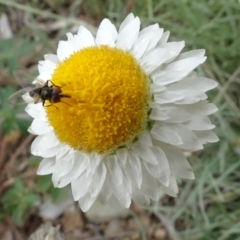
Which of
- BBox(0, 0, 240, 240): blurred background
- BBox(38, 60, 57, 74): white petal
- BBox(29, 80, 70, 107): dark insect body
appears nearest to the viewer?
BBox(29, 80, 70, 107): dark insect body

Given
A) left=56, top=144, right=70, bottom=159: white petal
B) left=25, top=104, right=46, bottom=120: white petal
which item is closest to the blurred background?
left=25, top=104, right=46, bottom=120: white petal

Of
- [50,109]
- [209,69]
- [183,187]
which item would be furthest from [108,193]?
[209,69]

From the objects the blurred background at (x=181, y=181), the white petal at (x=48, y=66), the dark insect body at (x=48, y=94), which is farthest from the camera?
the blurred background at (x=181, y=181)

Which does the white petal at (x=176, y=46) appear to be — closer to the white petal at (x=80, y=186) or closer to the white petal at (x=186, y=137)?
the white petal at (x=186, y=137)

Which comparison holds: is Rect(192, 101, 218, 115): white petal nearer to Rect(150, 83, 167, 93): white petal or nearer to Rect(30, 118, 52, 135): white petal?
Rect(150, 83, 167, 93): white petal

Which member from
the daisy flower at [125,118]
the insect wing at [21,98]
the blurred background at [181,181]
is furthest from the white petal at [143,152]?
the blurred background at [181,181]

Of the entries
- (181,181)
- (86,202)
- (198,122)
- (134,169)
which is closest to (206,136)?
(198,122)
